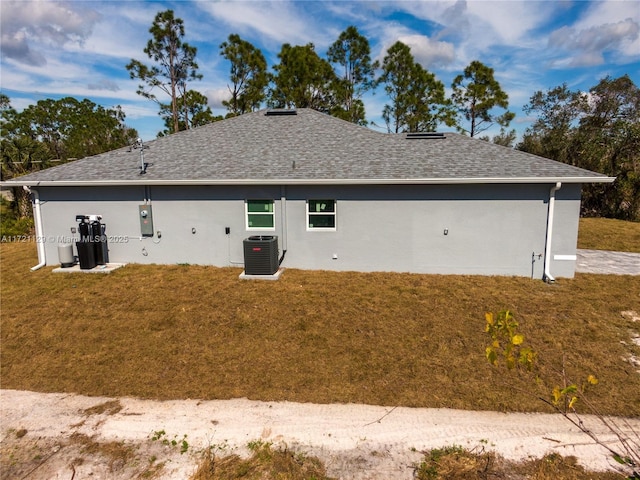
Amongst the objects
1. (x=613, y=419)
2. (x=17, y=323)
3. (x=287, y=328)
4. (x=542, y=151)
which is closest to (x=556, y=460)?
(x=613, y=419)

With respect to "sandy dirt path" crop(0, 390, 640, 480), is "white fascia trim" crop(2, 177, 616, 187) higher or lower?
higher

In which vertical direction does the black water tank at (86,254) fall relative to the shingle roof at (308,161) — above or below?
below

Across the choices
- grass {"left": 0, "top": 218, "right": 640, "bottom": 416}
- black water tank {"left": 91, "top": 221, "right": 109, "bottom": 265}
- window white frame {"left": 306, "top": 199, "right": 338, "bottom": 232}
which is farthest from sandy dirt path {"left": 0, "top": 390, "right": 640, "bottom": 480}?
black water tank {"left": 91, "top": 221, "right": 109, "bottom": 265}

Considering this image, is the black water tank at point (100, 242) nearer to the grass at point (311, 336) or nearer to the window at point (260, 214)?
the grass at point (311, 336)

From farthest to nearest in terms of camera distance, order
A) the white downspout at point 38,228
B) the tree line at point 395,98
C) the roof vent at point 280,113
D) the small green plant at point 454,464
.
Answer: the tree line at point 395,98 → the roof vent at point 280,113 → the white downspout at point 38,228 → the small green plant at point 454,464

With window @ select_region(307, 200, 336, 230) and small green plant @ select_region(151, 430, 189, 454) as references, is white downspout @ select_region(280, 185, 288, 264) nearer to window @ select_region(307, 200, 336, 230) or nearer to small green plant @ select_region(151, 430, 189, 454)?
window @ select_region(307, 200, 336, 230)

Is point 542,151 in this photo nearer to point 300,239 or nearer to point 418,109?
point 418,109

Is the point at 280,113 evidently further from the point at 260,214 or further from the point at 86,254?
the point at 86,254

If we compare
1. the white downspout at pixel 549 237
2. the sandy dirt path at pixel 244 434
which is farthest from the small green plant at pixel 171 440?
the white downspout at pixel 549 237
